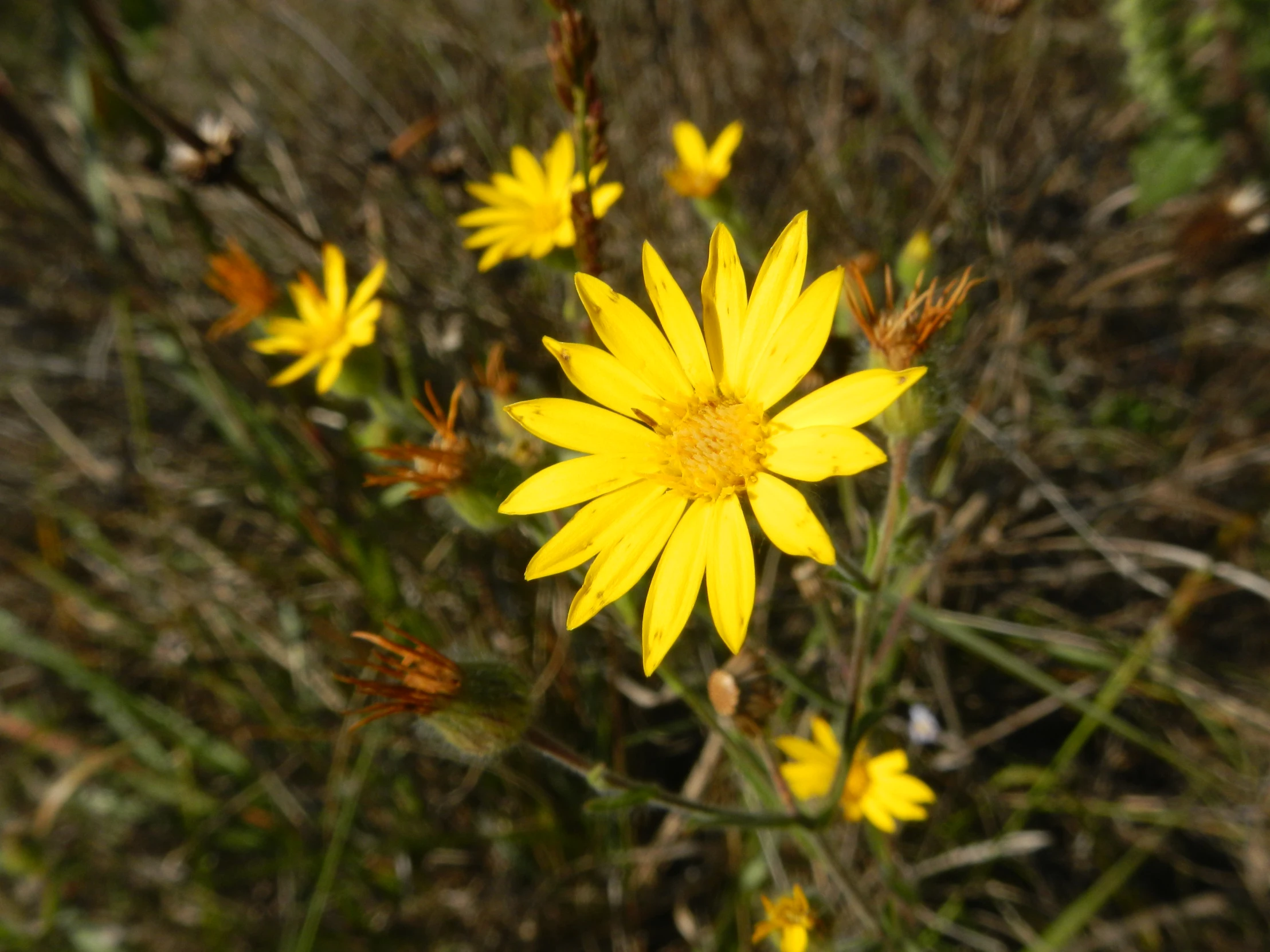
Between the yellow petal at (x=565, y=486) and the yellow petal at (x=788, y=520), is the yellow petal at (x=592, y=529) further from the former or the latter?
the yellow petal at (x=788, y=520)

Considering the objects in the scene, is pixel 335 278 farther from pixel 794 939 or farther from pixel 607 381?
pixel 794 939

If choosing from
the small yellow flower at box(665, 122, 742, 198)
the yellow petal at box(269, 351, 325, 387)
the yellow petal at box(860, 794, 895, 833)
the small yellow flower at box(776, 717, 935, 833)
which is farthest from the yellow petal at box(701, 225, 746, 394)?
the yellow petal at box(269, 351, 325, 387)

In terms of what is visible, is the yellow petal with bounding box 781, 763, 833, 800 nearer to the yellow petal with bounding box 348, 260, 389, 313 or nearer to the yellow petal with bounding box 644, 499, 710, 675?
the yellow petal with bounding box 644, 499, 710, 675

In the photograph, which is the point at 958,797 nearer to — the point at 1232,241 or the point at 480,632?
the point at 480,632

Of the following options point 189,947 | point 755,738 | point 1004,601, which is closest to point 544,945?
point 189,947

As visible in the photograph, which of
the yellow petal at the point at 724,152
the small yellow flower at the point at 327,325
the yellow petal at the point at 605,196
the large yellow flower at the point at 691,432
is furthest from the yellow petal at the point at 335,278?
the large yellow flower at the point at 691,432
